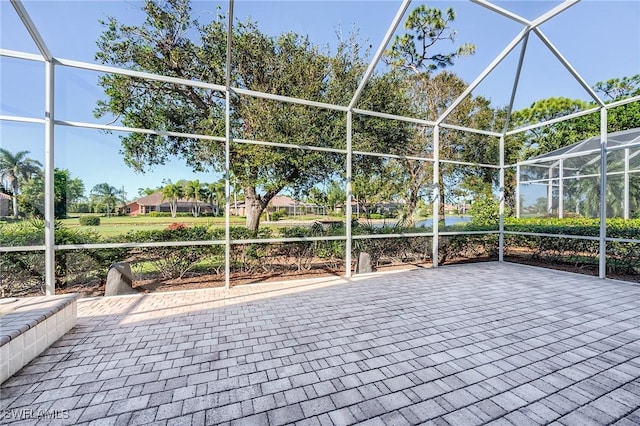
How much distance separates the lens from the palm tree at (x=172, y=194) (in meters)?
5.12

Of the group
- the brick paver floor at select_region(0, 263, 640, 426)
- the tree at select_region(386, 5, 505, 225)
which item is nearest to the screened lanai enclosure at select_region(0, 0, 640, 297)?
the tree at select_region(386, 5, 505, 225)

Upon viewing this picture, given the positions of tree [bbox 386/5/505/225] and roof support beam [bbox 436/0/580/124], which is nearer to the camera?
roof support beam [bbox 436/0/580/124]

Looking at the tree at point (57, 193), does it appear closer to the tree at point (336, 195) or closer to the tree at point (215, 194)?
the tree at point (215, 194)

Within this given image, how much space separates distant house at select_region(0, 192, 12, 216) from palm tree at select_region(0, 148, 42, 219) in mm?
58

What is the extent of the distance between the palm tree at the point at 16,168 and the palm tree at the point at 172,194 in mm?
1685

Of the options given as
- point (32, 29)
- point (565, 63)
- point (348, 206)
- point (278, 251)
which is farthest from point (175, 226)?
point (565, 63)

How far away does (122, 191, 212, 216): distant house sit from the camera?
484cm

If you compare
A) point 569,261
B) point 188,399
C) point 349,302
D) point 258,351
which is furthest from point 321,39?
point 569,261

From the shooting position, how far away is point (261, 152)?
568cm

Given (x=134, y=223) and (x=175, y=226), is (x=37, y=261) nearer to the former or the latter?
(x=134, y=223)

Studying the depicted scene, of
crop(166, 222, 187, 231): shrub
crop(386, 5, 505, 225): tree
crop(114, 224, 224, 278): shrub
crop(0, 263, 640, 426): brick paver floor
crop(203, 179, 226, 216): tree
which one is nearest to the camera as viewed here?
crop(0, 263, 640, 426): brick paver floor

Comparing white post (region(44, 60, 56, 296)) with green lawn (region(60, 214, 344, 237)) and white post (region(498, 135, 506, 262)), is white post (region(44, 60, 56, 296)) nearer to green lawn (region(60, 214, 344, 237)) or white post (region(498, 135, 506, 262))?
green lawn (region(60, 214, 344, 237))

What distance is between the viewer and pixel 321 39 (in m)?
6.71

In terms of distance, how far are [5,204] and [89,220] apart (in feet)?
3.09
